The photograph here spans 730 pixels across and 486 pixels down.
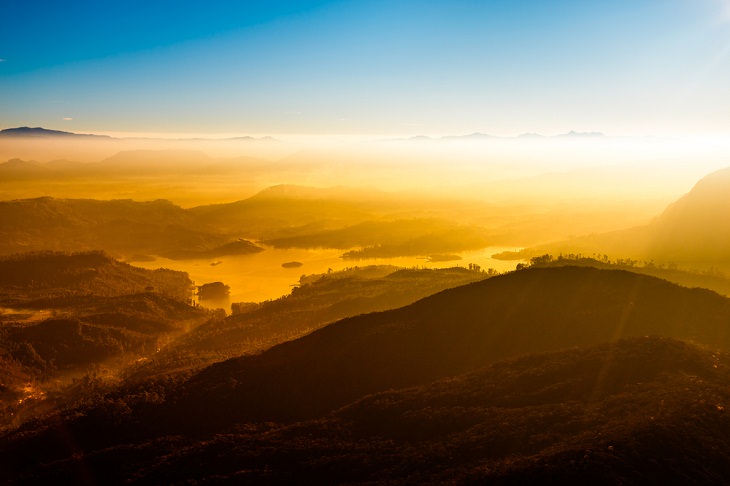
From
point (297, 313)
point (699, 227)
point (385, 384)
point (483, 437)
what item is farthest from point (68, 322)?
point (699, 227)

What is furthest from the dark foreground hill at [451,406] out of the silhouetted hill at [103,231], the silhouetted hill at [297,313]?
the silhouetted hill at [103,231]

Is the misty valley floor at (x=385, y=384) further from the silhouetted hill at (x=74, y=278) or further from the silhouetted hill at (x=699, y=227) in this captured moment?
the silhouetted hill at (x=699, y=227)

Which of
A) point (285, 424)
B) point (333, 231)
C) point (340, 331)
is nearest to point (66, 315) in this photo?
point (340, 331)

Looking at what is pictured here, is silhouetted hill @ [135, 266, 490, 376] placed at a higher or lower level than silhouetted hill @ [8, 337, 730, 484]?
lower

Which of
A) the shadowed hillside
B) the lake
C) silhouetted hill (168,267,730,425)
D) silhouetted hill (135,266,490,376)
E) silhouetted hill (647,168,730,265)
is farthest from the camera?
silhouetted hill (647,168,730,265)

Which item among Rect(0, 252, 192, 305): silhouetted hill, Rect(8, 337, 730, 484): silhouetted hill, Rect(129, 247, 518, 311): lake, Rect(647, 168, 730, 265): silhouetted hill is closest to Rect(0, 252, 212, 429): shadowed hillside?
Rect(0, 252, 192, 305): silhouetted hill

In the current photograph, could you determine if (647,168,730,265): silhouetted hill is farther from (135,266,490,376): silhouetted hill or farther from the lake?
(135,266,490,376): silhouetted hill

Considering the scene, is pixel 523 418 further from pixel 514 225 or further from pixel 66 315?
pixel 514 225

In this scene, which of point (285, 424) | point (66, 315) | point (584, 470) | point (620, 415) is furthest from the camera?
point (66, 315)
